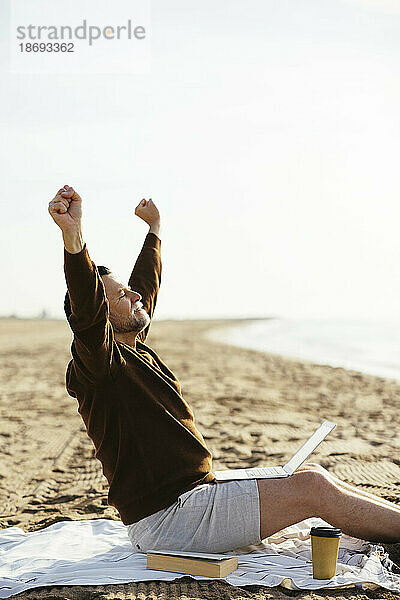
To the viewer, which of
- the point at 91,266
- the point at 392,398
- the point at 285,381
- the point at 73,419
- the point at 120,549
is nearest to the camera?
the point at 91,266

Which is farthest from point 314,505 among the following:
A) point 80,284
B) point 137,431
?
point 80,284

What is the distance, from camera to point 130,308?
148 inches

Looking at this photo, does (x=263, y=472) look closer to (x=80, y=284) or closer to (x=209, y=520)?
(x=209, y=520)

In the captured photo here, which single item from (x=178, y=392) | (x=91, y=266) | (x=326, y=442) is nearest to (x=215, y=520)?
(x=178, y=392)

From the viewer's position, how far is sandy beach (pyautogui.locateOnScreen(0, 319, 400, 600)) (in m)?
4.93

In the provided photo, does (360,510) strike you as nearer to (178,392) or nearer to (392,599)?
(392,599)

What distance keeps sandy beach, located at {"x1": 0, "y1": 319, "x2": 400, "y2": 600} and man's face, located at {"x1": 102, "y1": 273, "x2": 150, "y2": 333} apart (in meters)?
1.25

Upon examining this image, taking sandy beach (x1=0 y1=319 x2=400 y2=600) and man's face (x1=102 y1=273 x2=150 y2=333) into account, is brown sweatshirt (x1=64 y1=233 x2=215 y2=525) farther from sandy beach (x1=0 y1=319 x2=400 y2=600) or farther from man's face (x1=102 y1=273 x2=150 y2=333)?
sandy beach (x1=0 y1=319 x2=400 y2=600)

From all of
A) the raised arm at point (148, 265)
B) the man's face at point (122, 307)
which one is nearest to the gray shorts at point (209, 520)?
the man's face at point (122, 307)

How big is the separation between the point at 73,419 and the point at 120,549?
18.4ft

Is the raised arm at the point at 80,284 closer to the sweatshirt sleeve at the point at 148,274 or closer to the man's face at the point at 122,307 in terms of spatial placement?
the man's face at the point at 122,307

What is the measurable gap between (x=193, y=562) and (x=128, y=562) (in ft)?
1.37

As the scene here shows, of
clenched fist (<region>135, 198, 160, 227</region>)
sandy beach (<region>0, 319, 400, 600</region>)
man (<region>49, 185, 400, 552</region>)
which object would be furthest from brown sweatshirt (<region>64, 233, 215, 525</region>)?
clenched fist (<region>135, 198, 160, 227</region>)

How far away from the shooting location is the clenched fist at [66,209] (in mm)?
3188
